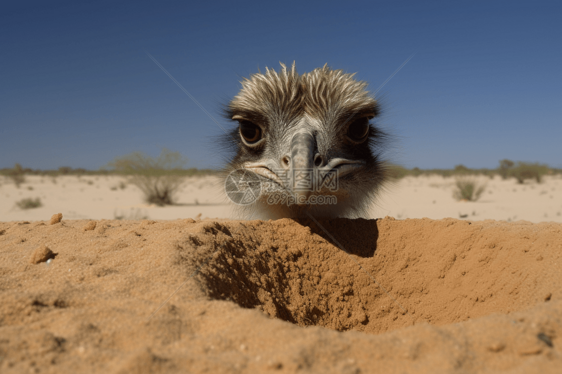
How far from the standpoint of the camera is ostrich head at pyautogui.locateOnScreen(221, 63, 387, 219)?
309cm

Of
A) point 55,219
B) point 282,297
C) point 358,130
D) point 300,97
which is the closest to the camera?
point 282,297

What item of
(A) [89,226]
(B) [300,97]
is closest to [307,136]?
(B) [300,97]

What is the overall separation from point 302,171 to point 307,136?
0.39 m

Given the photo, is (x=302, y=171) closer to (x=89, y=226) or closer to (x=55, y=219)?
(x=89, y=226)

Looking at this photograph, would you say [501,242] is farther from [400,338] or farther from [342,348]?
[342,348]

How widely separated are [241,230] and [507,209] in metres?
13.8

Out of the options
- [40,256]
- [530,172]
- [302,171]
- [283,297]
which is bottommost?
[283,297]

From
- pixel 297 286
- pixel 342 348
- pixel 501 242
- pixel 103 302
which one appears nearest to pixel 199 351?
pixel 342 348

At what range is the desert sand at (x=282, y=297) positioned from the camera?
1336mm

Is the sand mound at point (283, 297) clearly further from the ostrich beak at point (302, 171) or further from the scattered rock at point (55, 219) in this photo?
the ostrich beak at point (302, 171)

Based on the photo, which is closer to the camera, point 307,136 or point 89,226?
point 307,136

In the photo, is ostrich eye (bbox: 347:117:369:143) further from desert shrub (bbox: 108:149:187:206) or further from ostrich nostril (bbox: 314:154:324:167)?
desert shrub (bbox: 108:149:187:206)

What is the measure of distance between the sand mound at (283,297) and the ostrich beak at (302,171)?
75 cm

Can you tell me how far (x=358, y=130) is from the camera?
3662 mm
